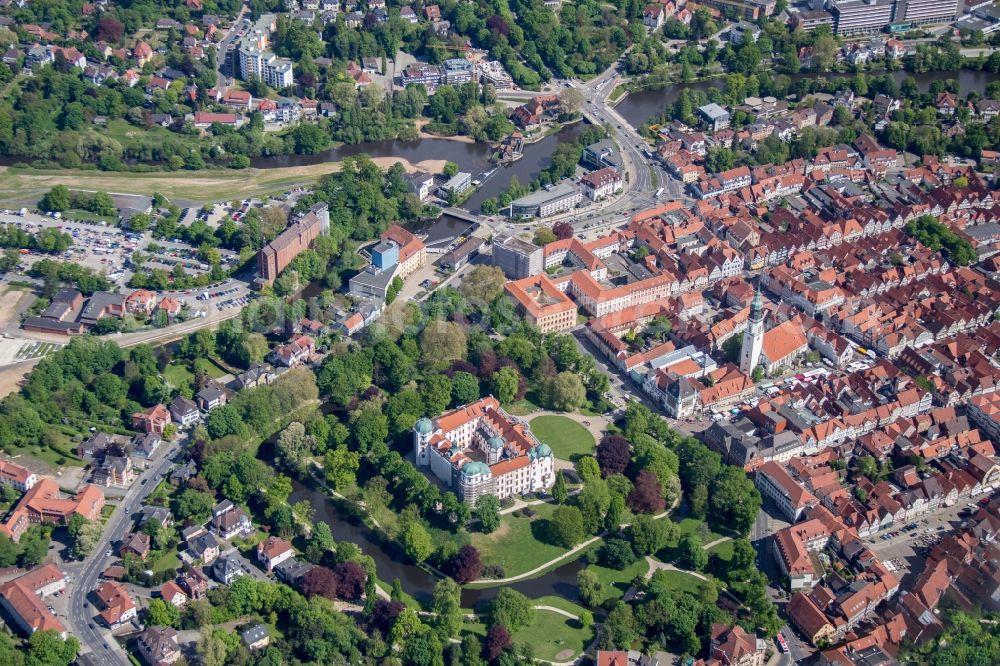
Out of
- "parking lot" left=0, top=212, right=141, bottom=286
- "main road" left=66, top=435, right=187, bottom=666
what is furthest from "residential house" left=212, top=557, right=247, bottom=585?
"parking lot" left=0, top=212, right=141, bottom=286

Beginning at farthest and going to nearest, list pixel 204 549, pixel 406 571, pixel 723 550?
pixel 723 550 < pixel 406 571 < pixel 204 549

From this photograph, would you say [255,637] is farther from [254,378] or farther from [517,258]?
[517,258]

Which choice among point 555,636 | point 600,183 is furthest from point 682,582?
point 600,183

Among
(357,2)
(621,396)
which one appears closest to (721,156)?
(621,396)

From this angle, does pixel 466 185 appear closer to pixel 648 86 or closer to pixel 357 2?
pixel 648 86

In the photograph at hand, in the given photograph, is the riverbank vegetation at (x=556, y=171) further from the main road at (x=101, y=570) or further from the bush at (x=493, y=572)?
the bush at (x=493, y=572)

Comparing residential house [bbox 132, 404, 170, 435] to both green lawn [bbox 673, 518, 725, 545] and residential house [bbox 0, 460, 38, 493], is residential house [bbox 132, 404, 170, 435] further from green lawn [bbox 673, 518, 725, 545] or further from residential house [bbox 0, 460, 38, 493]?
green lawn [bbox 673, 518, 725, 545]

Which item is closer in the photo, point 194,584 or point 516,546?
point 194,584
